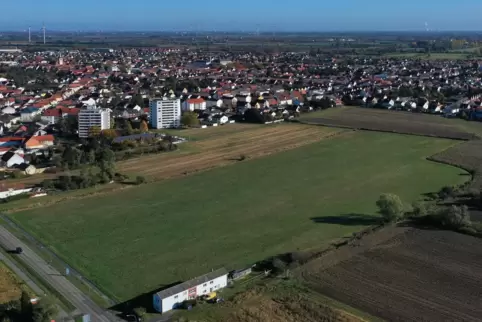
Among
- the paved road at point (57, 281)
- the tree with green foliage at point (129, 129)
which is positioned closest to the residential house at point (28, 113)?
the tree with green foliage at point (129, 129)

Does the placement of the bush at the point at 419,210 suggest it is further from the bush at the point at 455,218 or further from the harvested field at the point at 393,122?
the harvested field at the point at 393,122

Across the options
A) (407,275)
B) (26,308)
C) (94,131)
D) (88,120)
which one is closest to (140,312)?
(26,308)

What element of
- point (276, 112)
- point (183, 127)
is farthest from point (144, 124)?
point (276, 112)

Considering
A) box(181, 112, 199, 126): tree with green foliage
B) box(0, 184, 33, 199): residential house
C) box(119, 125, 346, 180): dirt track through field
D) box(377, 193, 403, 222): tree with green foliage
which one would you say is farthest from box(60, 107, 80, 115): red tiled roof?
box(377, 193, 403, 222): tree with green foliage

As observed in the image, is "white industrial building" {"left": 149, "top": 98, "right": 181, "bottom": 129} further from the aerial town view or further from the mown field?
the mown field

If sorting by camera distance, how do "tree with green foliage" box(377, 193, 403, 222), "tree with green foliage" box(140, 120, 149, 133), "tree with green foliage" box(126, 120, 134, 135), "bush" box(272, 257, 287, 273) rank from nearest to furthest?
"bush" box(272, 257, 287, 273)
"tree with green foliage" box(377, 193, 403, 222)
"tree with green foliage" box(126, 120, 134, 135)
"tree with green foliage" box(140, 120, 149, 133)

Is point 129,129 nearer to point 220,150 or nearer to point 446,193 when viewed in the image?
point 220,150

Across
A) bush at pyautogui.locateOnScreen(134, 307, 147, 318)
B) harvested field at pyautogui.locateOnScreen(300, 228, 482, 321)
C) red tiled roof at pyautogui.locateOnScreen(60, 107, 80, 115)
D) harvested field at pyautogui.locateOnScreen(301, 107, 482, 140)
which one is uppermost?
red tiled roof at pyautogui.locateOnScreen(60, 107, 80, 115)
